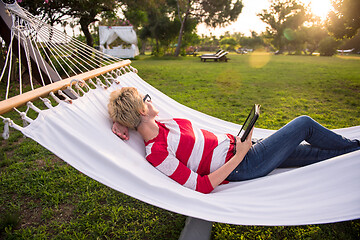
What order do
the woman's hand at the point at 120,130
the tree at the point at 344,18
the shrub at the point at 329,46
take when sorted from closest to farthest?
the woman's hand at the point at 120,130 → the tree at the point at 344,18 → the shrub at the point at 329,46

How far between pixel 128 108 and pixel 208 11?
772 inches

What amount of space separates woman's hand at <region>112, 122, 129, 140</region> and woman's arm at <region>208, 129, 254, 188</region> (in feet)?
1.78

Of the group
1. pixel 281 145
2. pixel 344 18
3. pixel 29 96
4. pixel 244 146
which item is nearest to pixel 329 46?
pixel 344 18

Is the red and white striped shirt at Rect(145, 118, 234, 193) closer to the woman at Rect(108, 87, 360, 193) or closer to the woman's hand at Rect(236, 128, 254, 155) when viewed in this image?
the woman at Rect(108, 87, 360, 193)

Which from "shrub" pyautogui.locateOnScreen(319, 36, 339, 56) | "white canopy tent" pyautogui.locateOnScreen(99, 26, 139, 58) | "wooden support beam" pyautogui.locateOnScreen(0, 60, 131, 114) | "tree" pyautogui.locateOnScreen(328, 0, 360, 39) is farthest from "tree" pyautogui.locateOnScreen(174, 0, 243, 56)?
"wooden support beam" pyautogui.locateOnScreen(0, 60, 131, 114)

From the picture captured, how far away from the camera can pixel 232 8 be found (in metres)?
18.9

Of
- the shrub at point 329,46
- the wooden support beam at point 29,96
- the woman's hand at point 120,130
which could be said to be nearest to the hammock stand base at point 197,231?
the woman's hand at point 120,130

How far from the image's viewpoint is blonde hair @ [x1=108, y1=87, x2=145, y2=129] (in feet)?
4.42

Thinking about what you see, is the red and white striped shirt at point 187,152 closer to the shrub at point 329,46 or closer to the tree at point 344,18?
the tree at point 344,18

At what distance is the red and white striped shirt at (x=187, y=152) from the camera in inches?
49.2

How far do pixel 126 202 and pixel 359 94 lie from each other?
19.0ft

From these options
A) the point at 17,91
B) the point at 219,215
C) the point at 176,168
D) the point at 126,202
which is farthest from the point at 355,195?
the point at 17,91

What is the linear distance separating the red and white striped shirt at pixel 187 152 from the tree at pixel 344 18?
235 inches

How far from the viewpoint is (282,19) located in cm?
3619
